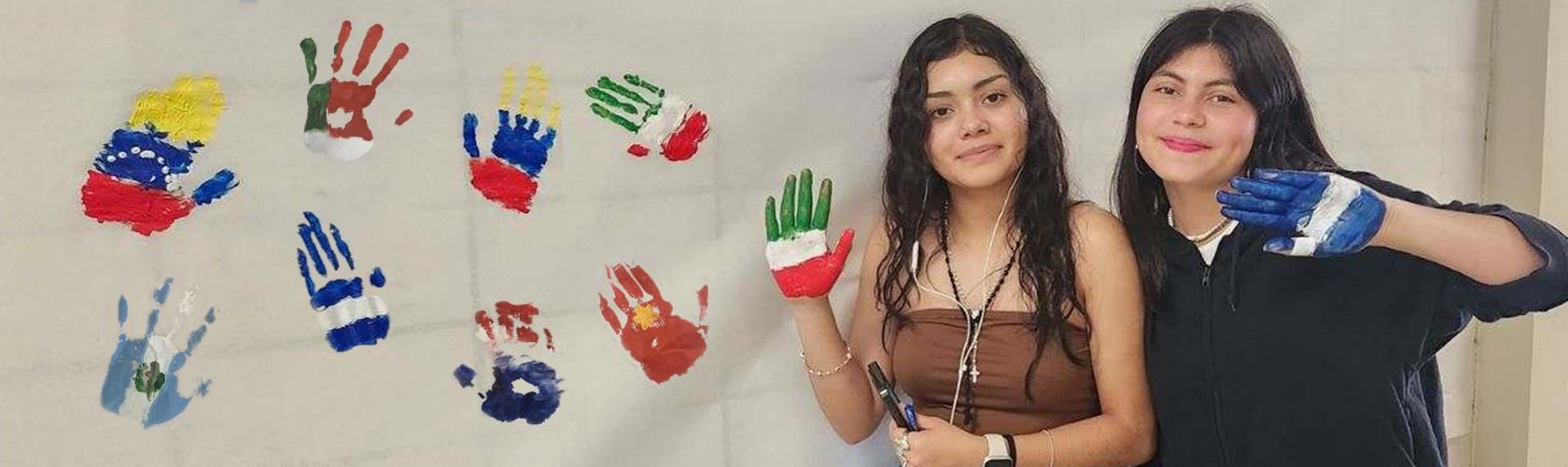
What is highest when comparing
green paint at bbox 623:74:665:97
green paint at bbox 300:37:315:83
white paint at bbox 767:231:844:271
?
green paint at bbox 300:37:315:83

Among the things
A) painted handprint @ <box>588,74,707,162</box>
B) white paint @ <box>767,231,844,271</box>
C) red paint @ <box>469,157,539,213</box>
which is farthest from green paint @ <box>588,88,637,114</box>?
white paint @ <box>767,231,844,271</box>

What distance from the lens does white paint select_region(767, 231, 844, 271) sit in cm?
137

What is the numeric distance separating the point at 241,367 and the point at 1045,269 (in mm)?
860

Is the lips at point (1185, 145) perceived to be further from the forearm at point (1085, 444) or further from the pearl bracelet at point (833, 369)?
the pearl bracelet at point (833, 369)

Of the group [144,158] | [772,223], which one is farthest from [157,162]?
[772,223]

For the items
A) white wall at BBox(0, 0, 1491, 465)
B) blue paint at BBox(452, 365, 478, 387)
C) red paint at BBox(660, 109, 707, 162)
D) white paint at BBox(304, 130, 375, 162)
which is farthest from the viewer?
red paint at BBox(660, 109, 707, 162)

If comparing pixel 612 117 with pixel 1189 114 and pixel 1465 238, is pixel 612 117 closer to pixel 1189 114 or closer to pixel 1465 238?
pixel 1189 114

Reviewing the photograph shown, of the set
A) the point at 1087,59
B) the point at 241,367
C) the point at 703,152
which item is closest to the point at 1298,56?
the point at 1087,59

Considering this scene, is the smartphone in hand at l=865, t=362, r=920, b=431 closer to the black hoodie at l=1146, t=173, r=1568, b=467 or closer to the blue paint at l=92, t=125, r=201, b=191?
the black hoodie at l=1146, t=173, r=1568, b=467

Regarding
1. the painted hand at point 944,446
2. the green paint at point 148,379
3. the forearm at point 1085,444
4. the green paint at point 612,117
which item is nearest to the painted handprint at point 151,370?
the green paint at point 148,379

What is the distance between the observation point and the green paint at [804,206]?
4.53 ft

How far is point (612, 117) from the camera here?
4.38 ft

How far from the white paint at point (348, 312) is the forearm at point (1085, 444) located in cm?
71

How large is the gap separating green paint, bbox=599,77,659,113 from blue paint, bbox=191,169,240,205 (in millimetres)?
387
